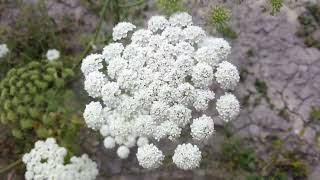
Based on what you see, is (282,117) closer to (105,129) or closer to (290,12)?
(290,12)

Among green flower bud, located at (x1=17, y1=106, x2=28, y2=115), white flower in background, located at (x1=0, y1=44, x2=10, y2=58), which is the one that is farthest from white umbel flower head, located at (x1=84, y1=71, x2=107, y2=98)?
white flower in background, located at (x1=0, y1=44, x2=10, y2=58)

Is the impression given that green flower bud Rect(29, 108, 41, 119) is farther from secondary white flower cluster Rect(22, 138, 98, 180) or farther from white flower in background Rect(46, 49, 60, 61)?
white flower in background Rect(46, 49, 60, 61)

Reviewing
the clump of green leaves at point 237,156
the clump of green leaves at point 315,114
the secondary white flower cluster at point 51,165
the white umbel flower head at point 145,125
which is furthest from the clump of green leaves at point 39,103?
the clump of green leaves at point 315,114

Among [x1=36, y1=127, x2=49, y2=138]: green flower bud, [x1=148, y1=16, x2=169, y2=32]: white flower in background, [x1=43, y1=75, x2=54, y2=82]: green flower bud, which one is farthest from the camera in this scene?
[x1=36, y1=127, x2=49, y2=138]: green flower bud

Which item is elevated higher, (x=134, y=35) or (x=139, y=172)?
(x=134, y=35)

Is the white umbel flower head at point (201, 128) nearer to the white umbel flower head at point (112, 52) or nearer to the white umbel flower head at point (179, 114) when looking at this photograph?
the white umbel flower head at point (179, 114)

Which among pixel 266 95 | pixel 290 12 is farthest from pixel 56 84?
pixel 290 12
